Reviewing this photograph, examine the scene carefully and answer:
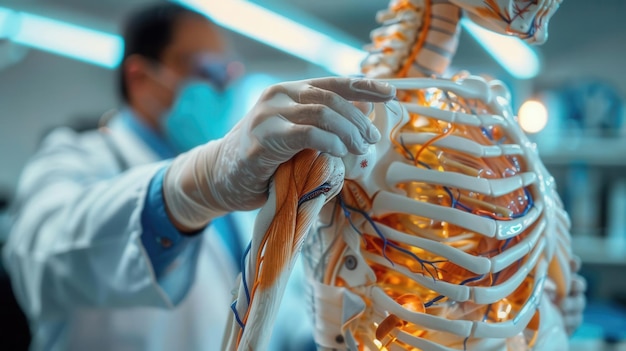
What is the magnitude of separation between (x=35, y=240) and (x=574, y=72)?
9.14 ft

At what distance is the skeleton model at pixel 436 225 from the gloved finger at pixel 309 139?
0.02 metres

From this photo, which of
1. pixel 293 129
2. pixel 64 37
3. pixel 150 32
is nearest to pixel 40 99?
pixel 64 37

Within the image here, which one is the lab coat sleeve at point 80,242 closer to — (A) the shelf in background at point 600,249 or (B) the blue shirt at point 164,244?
(B) the blue shirt at point 164,244

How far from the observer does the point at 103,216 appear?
107cm

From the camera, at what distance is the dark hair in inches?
68.1

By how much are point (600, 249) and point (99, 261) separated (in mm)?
2263

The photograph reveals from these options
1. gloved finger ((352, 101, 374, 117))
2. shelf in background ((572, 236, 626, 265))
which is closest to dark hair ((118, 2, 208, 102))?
gloved finger ((352, 101, 374, 117))

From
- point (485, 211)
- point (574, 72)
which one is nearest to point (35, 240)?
point (485, 211)

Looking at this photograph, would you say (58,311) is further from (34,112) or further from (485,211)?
(34,112)

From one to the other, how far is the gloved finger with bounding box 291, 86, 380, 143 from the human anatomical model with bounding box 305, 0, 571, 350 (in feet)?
0.14

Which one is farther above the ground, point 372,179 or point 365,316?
point 372,179

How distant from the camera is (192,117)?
164cm

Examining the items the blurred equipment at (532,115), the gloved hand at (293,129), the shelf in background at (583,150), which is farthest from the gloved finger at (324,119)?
the shelf in background at (583,150)

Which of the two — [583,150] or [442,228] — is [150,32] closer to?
[442,228]
